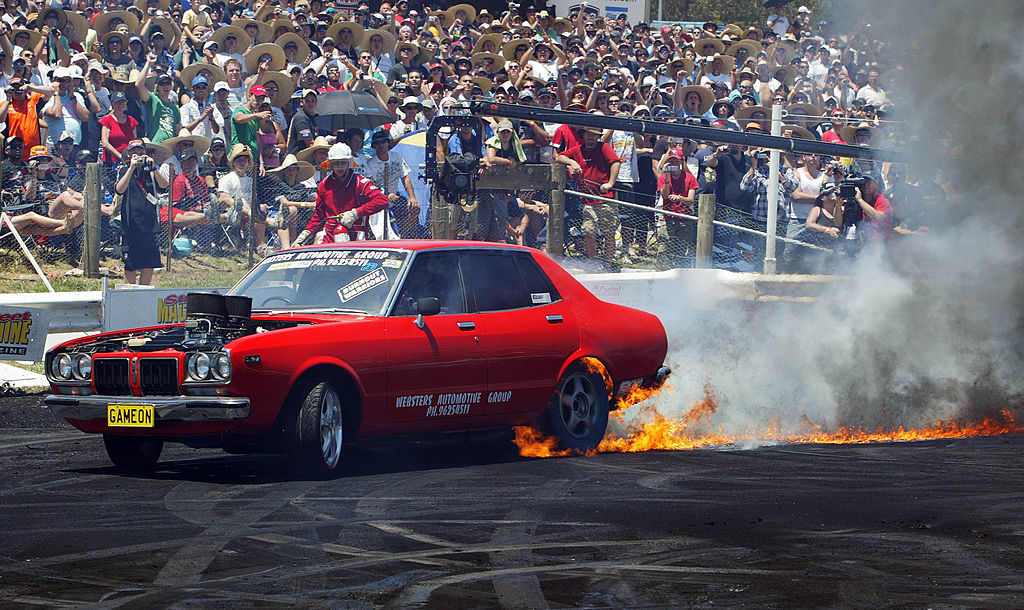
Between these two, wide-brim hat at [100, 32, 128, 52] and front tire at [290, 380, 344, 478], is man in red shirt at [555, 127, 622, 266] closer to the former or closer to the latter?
wide-brim hat at [100, 32, 128, 52]

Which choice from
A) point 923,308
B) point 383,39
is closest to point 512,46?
point 383,39

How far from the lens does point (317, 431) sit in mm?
7852

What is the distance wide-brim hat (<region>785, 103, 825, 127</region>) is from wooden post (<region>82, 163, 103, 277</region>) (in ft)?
26.3

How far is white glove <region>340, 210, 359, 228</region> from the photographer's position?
15.0 meters

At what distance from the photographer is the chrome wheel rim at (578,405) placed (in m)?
9.44

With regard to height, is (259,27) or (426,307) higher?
(259,27)

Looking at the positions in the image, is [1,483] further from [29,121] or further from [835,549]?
[29,121]

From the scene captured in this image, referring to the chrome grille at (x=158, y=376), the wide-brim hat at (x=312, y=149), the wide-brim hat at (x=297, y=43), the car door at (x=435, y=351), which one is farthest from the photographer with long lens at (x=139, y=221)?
the chrome grille at (x=158, y=376)

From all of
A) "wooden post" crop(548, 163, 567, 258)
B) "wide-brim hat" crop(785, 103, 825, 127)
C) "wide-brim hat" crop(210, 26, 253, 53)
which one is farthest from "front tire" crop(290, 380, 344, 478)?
"wide-brim hat" crop(210, 26, 253, 53)

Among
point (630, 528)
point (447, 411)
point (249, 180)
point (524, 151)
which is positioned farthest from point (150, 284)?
point (630, 528)

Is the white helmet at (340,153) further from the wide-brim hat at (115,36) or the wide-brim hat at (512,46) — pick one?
the wide-brim hat at (512,46)

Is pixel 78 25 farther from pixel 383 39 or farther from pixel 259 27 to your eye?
pixel 383 39

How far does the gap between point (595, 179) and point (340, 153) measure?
142 inches

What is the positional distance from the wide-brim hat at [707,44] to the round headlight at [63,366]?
18.2 meters
